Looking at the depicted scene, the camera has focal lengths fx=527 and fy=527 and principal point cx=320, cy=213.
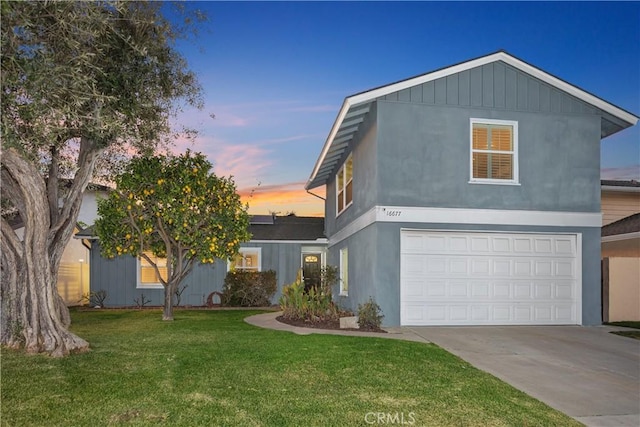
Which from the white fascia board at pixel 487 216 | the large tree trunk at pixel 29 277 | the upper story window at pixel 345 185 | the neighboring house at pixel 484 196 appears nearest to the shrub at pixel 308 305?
the neighboring house at pixel 484 196

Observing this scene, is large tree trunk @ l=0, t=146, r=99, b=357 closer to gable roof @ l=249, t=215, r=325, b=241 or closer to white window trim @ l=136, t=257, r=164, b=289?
white window trim @ l=136, t=257, r=164, b=289

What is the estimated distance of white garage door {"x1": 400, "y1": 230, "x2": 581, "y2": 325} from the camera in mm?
12258

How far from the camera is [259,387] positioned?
6430 mm

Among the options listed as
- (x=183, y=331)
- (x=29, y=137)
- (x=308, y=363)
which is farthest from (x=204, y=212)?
(x=308, y=363)

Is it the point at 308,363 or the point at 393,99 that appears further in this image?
the point at 393,99

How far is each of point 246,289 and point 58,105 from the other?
12.6 meters

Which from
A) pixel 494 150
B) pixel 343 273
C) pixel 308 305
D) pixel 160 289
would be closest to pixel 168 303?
pixel 308 305

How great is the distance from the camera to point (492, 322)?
12.5 metres

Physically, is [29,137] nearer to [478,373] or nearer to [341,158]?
[478,373]

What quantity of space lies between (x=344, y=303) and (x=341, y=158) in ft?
16.0

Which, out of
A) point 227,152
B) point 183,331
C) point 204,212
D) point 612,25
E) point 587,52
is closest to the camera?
point 183,331

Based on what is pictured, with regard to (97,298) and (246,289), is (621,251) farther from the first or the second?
(97,298)

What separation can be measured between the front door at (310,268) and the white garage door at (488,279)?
9.21m

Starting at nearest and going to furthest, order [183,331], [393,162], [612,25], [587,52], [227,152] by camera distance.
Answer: [183,331]
[393,162]
[612,25]
[587,52]
[227,152]
